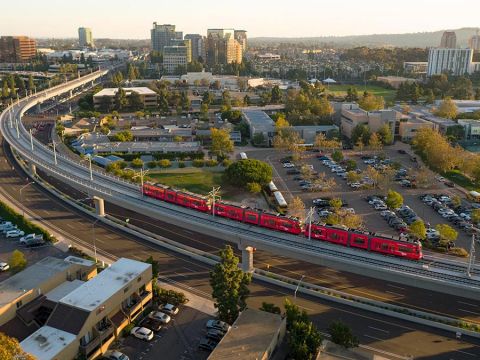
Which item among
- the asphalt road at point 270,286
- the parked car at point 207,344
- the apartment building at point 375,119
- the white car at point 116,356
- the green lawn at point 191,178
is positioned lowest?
the white car at point 116,356

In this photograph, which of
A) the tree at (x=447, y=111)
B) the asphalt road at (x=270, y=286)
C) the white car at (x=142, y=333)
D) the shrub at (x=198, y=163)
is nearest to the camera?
the asphalt road at (x=270, y=286)

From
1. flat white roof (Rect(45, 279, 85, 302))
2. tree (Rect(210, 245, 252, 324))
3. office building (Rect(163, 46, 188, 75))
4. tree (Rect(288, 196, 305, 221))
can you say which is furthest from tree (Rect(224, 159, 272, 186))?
office building (Rect(163, 46, 188, 75))

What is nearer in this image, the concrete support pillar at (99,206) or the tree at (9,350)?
the tree at (9,350)

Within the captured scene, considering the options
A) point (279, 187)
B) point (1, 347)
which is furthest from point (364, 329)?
point (279, 187)

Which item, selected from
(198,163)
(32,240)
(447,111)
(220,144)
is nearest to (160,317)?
(32,240)

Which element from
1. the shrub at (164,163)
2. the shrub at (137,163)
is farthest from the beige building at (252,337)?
the shrub at (137,163)

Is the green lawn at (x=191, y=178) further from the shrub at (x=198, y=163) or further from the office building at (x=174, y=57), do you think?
the office building at (x=174, y=57)

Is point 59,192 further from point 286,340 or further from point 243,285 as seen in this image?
point 286,340
